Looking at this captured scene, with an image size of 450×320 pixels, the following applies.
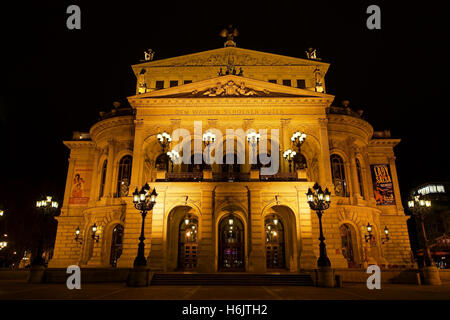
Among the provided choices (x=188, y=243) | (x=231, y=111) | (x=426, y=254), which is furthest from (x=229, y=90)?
(x=426, y=254)

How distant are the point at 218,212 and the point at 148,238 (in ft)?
20.4

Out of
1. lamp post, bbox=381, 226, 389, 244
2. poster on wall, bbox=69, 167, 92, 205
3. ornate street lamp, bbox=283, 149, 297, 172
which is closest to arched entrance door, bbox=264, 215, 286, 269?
ornate street lamp, bbox=283, 149, 297, 172

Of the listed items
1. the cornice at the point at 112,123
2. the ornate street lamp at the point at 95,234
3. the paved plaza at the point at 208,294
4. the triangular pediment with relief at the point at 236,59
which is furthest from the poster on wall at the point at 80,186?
the paved plaza at the point at 208,294

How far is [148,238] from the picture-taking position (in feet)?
91.1

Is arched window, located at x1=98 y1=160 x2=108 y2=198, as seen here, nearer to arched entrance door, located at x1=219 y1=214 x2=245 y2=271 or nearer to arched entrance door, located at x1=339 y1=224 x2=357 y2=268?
arched entrance door, located at x1=219 y1=214 x2=245 y2=271

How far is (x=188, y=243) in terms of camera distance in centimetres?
2997

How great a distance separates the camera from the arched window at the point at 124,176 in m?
33.4

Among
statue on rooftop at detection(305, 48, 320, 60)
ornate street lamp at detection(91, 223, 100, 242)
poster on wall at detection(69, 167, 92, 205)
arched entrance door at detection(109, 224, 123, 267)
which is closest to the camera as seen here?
ornate street lamp at detection(91, 223, 100, 242)

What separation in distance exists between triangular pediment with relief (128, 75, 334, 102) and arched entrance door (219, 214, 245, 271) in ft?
37.8

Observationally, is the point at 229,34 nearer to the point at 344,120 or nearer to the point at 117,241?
the point at 344,120

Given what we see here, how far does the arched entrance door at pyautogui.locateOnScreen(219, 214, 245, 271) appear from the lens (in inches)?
1113

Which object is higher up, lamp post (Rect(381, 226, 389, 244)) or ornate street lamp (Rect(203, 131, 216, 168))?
ornate street lamp (Rect(203, 131, 216, 168))
